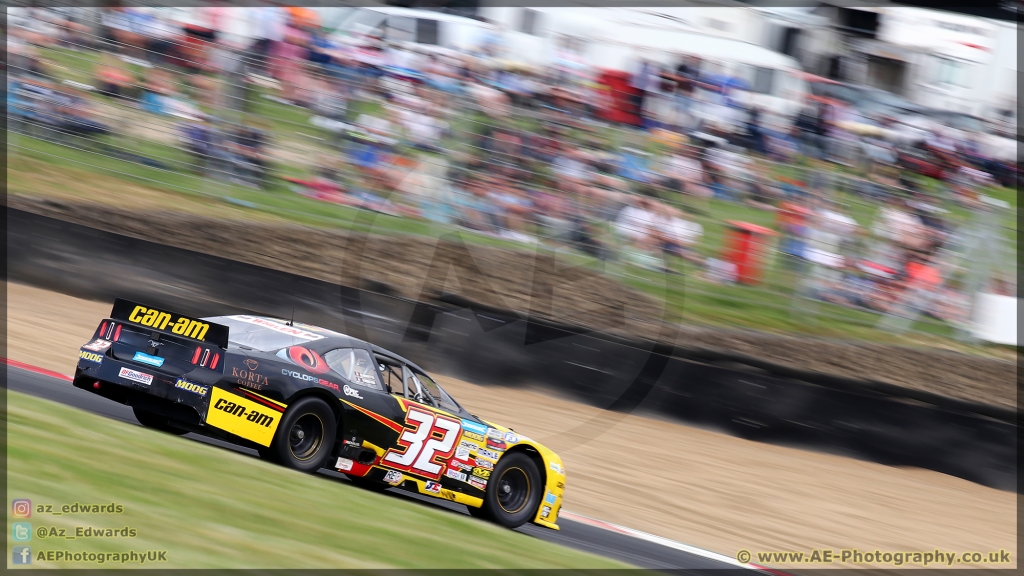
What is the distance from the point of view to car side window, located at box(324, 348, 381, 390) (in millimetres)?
6570

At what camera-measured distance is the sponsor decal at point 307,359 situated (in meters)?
6.36

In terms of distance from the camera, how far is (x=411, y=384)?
695 centimetres

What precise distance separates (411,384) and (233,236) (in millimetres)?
5492

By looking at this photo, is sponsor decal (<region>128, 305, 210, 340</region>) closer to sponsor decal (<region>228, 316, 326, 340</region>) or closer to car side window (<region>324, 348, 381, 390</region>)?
sponsor decal (<region>228, 316, 326, 340</region>)

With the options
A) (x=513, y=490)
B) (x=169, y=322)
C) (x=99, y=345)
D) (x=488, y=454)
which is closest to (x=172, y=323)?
(x=169, y=322)

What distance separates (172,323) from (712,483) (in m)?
5.18

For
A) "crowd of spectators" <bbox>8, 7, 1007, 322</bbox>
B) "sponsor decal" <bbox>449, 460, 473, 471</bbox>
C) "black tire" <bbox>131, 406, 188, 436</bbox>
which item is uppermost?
"crowd of spectators" <bbox>8, 7, 1007, 322</bbox>

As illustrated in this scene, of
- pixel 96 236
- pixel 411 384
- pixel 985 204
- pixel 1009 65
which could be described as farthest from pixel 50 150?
pixel 1009 65

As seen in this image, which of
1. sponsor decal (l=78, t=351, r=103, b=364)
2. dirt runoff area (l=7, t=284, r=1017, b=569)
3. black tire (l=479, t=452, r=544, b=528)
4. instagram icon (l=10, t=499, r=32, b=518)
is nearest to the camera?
instagram icon (l=10, t=499, r=32, b=518)

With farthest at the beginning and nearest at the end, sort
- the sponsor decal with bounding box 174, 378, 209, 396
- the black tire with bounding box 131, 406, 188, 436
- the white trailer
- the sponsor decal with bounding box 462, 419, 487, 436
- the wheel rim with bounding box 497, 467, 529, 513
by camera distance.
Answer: the white trailer < the wheel rim with bounding box 497, 467, 529, 513 < the sponsor decal with bounding box 462, 419, 487, 436 < the black tire with bounding box 131, 406, 188, 436 < the sponsor decal with bounding box 174, 378, 209, 396

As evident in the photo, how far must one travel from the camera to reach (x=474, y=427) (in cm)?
707

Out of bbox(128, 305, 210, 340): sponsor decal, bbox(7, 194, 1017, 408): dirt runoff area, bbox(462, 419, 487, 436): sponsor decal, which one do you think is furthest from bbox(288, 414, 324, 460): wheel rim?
bbox(7, 194, 1017, 408): dirt runoff area

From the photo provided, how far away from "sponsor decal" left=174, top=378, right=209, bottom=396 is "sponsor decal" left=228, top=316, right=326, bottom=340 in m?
0.77

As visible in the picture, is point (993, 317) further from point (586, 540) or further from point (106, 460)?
point (106, 460)
